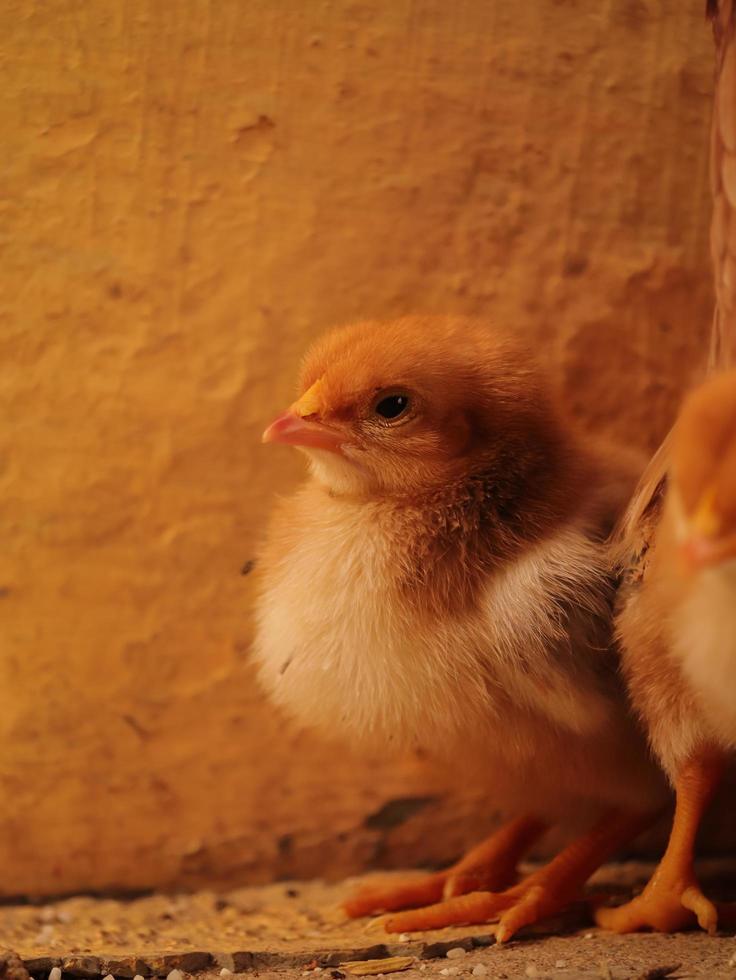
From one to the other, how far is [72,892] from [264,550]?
700 millimetres

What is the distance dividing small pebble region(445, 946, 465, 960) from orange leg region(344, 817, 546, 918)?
224mm

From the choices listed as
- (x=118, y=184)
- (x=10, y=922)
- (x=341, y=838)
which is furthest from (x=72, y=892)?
(x=118, y=184)

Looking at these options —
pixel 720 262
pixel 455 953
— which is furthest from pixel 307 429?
pixel 455 953

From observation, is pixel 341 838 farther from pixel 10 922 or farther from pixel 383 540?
pixel 383 540

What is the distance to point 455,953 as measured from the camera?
1397mm

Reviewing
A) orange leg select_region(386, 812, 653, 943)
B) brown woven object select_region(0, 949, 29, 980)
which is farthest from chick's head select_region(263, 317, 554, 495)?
brown woven object select_region(0, 949, 29, 980)

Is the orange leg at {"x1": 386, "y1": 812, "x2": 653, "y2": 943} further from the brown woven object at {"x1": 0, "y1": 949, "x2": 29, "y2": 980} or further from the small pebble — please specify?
the brown woven object at {"x1": 0, "y1": 949, "x2": 29, "y2": 980}

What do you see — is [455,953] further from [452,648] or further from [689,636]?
[689,636]

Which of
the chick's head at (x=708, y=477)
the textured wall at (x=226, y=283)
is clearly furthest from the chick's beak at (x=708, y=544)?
the textured wall at (x=226, y=283)

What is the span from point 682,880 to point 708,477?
→ 0.66 m

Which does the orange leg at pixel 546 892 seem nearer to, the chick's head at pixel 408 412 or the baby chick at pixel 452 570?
the baby chick at pixel 452 570

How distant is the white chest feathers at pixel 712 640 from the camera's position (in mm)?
1046

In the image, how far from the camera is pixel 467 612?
1343 mm

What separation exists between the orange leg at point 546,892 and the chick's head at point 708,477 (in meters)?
0.71
